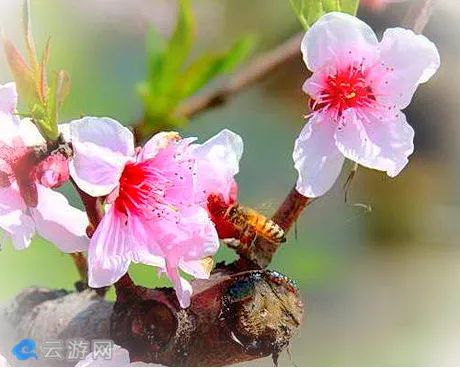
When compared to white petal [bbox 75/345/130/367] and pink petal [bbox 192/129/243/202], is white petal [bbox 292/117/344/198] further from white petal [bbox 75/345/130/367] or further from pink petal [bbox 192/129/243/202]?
white petal [bbox 75/345/130/367]

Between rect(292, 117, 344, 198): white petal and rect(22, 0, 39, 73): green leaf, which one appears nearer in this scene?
rect(22, 0, 39, 73): green leaf

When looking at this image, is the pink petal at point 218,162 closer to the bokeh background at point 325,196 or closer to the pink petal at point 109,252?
the bokeh background at point 325,196

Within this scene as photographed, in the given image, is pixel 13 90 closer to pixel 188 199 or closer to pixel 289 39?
pixel 188 199

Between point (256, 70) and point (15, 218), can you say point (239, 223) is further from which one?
point (15, 218)

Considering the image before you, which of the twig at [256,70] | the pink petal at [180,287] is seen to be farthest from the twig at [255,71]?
the pink petal at [180,287]

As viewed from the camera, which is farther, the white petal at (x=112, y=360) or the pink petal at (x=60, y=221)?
the white petal at (x=112, y=360)

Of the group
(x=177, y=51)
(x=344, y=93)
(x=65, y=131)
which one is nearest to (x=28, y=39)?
(x=65, y=131)

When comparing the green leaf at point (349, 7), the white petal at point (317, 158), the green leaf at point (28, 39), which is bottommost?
the white petal at point (317, 158)

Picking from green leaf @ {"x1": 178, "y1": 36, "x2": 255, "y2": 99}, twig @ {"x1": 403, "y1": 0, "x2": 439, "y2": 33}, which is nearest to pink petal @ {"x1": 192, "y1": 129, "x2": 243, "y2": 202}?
green leaf @ {"x1": 178, "y1": 36, "x2": 255, "y2": 99}

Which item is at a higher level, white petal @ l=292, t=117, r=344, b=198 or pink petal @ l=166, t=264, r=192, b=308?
white petal @ l=292, t=117, r=344, b=198
